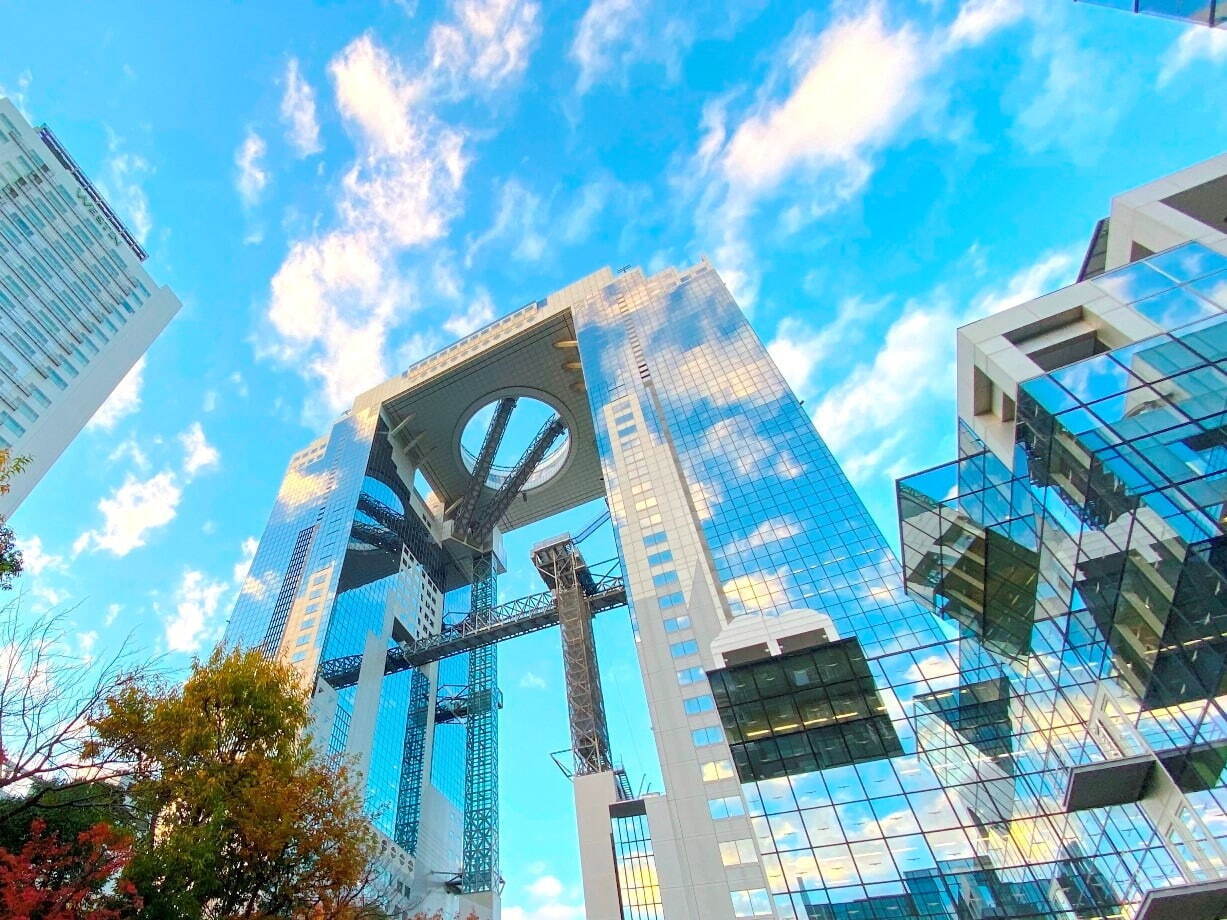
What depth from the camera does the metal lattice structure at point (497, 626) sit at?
2424 inches

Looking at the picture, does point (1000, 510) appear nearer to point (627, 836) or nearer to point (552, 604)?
point (627, 836)

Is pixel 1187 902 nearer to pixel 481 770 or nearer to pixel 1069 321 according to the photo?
pixel 1069 321

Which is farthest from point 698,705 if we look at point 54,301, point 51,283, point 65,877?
point 51,283

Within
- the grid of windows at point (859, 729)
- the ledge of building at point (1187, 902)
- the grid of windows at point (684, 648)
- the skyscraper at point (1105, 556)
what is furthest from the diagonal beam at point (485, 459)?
the ledge of building at point (1187, 902)

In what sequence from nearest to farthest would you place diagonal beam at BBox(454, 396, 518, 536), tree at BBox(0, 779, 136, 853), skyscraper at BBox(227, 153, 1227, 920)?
1. tree at BBox(0, 779, 136, 853)
2. skyscraper at BBox(227, 153, 1227, 920)
3. diagonal beam at BBox(454, 396, 518, 536)

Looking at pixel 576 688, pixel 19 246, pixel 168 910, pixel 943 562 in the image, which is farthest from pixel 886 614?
pixel 19 246

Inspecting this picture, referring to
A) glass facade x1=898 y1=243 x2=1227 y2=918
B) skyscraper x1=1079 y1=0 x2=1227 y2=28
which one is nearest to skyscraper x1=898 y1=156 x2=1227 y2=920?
glass facade x1=898 y1=243 x2=1227 y2=918

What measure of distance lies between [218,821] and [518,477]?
7173 cm

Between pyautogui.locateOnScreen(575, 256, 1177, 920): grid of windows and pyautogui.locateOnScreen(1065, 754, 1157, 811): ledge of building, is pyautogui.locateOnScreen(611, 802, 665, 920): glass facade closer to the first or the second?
pyautogui.locateOnScreen(575, 256, 1177, 920): grid of windows

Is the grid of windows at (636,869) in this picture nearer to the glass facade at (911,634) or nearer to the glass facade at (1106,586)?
the glass facade at (911,634)

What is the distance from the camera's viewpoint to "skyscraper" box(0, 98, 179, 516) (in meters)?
51.6

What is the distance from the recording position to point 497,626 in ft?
220

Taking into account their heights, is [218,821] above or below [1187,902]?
above

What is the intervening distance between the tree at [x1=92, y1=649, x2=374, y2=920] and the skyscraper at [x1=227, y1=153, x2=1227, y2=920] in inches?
720
